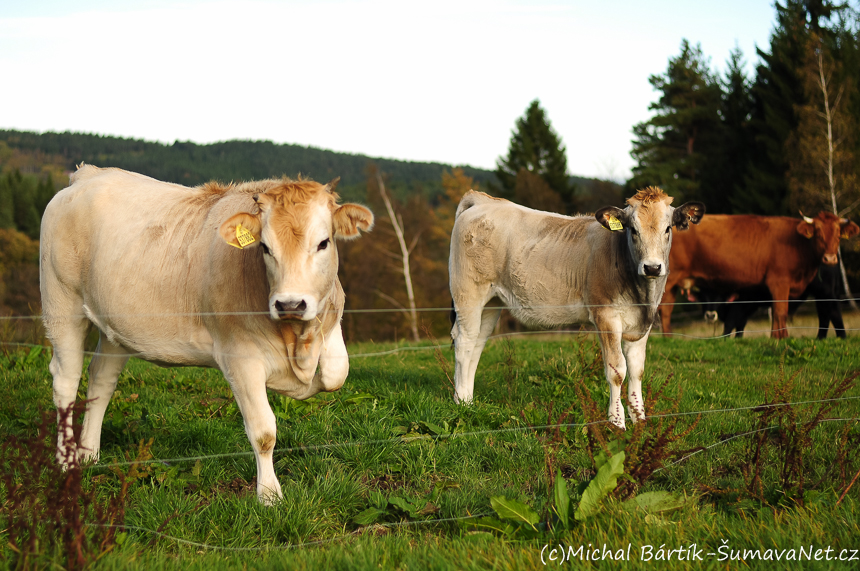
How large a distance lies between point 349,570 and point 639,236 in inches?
160

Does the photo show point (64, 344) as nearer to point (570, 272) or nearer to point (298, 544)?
point (298, 544)

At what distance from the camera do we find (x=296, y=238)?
3.73 meters

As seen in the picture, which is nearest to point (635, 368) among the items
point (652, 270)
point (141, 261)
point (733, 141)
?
point (652, 270)

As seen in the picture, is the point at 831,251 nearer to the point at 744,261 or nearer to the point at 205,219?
the point at 744,261

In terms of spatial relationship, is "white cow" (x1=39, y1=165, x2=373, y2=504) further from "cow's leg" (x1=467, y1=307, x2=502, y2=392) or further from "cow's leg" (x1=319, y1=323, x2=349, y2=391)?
"cow's leg" (x1=467, y1=307, x2=502, y2=392)

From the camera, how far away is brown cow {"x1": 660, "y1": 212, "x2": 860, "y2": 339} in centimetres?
1215

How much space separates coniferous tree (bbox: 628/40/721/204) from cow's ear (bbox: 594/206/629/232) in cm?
2972

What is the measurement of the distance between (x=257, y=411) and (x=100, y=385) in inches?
70.9

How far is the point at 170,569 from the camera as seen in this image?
291 centimetres

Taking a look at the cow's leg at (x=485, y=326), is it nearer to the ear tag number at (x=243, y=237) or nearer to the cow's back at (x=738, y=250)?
the ear tag number at (x=243, y=237)

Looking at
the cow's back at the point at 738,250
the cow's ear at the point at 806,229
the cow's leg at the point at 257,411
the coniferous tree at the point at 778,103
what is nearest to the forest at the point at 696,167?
the coniferous tree at the point at 778,103

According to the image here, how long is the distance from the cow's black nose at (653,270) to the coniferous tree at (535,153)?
42.4 metres

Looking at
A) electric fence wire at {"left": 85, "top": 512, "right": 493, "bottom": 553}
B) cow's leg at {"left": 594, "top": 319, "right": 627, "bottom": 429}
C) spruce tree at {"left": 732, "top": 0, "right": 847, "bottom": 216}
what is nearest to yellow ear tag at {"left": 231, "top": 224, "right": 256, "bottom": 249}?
electric fence wire at {"left": 85, "top": 512, "right": 493, "bottom": 553}

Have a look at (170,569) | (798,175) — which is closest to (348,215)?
(170,569)
